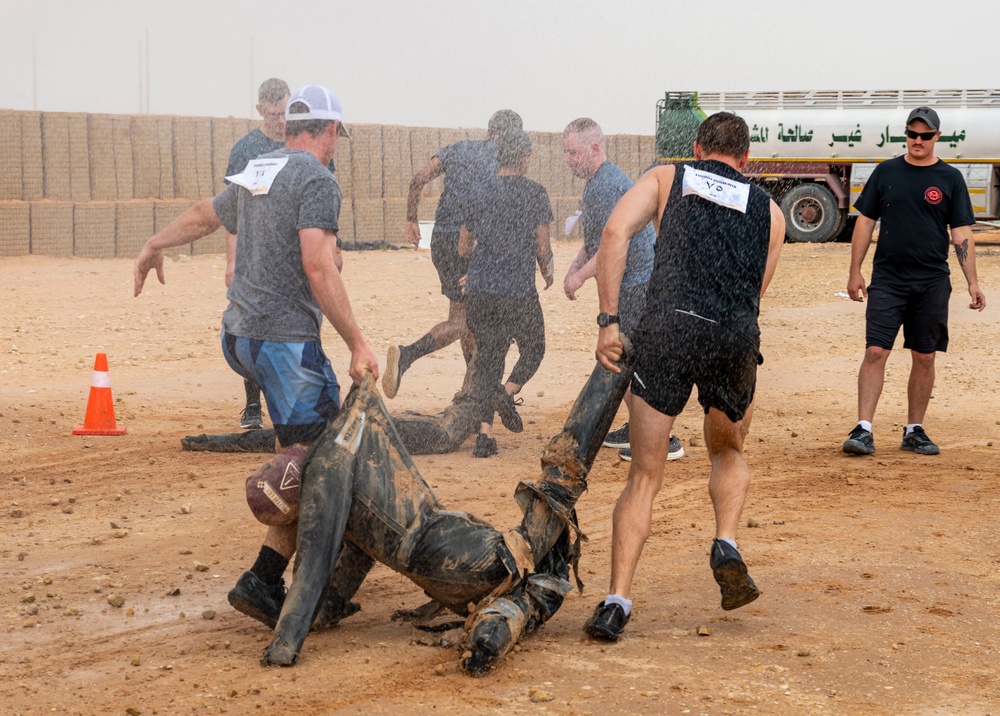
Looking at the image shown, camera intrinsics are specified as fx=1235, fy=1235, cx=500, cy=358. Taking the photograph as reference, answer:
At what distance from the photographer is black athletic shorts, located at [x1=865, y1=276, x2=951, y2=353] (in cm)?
729

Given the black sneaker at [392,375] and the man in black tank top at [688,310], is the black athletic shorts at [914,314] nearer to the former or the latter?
the man in black tank top at [688,310]

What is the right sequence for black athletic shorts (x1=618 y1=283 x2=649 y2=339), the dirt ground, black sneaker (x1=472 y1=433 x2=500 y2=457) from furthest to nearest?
black sneaker (x1=472 y1=433 x2=500 y2=457) → black athletic shorts (x1=618 y1=283 x2=649 y2=339) → the dirt ground

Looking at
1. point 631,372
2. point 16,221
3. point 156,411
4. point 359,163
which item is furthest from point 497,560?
point 359,163

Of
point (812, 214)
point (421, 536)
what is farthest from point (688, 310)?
point (812, 214)

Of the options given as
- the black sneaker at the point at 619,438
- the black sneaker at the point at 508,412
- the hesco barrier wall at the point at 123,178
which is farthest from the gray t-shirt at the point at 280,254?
the hesco barrier wall at the point at 123,178

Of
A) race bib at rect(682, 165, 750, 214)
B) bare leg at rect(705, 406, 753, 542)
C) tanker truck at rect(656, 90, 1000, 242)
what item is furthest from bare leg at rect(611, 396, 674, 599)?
tanker truck at rect(656, 90, 1000, 242)

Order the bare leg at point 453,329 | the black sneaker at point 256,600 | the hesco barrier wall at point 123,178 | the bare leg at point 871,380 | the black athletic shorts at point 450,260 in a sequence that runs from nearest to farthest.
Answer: the black sneaker at point 256,600, the bare leg at point 871,380, the black athletic shorts at point 450,260, the bare leg at point 453,329, the hesco barrier wall at point 123,178

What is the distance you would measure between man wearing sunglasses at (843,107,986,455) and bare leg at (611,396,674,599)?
318 centimetres

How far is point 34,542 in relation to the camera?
5461 mm

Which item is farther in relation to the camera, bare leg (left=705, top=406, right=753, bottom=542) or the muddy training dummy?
bare leg (left=705, top=406, right=753, bottom=542)

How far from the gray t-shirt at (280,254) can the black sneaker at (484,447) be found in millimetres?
2489

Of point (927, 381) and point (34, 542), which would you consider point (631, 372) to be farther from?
point (927, 381)

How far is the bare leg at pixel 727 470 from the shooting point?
178 inches

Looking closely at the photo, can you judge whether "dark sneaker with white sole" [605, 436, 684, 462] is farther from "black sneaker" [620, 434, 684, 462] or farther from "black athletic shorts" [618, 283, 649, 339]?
"black athletic shorts" [618, 283, 649, 339]
